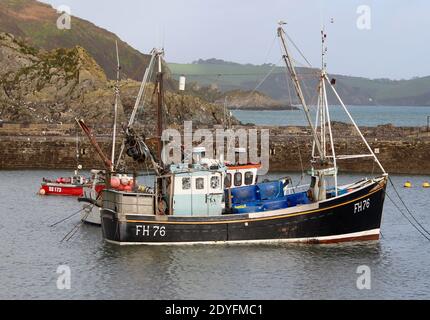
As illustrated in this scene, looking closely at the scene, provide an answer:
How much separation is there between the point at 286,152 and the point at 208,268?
128 feet

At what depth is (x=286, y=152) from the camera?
7112 centimetres

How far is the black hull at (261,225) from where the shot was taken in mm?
35625

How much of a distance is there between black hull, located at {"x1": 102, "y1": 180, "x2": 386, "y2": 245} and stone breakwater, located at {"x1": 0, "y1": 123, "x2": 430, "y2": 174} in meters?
30.5

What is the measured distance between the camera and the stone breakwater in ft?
227

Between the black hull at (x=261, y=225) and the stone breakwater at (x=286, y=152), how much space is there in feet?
100

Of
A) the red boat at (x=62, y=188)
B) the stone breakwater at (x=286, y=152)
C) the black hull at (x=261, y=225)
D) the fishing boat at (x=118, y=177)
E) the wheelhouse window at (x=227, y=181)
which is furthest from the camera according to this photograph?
the stone breakwater at (x=286, y=152)

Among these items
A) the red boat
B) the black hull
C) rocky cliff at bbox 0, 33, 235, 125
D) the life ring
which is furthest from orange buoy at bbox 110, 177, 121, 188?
rocky cliff at bbox 0, 33, 235, 125

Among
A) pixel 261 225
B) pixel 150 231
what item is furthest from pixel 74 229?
pixel 261 225

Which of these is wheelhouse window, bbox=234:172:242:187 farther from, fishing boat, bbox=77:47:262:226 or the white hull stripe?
the white hull stripe

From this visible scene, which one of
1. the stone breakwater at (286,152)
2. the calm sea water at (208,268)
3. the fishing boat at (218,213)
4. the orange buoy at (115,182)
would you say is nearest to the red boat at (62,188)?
the orange buoy at (115,182)

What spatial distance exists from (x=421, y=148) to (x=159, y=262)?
4060 cm

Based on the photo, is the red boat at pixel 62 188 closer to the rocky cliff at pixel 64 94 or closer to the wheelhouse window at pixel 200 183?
the wheelhouse window at pixel 200 183

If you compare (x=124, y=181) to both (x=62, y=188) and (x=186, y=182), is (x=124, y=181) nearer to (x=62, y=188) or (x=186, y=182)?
(x=62, y=188)
